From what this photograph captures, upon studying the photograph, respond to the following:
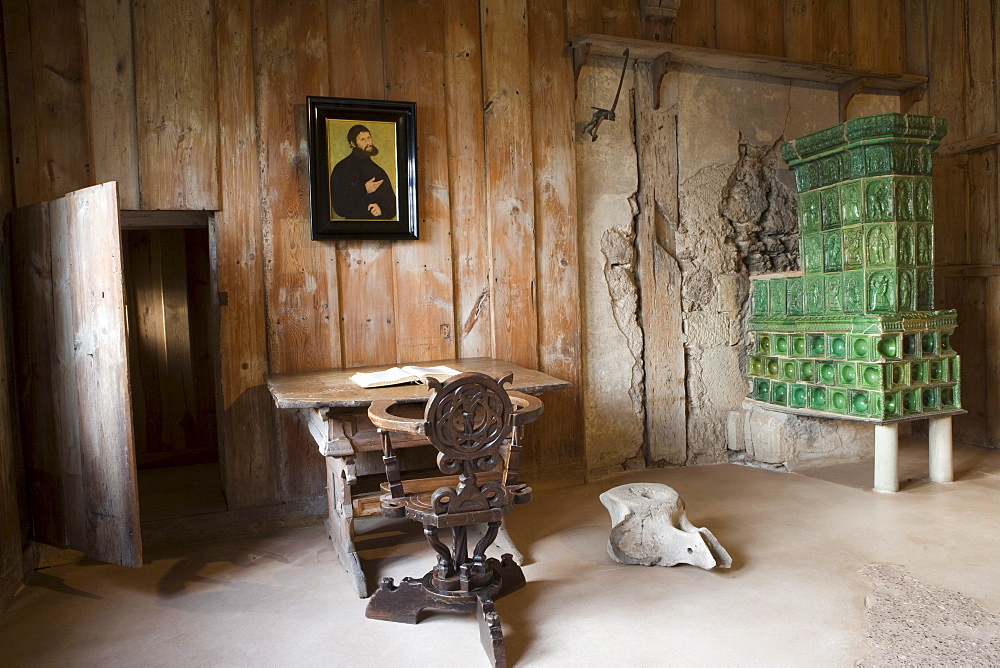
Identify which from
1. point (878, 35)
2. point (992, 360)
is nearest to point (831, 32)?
point (878, 35)

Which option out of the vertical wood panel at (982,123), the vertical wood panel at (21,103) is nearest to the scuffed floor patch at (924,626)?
the vertical wood panel at (982,123)

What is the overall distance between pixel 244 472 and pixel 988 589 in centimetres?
360

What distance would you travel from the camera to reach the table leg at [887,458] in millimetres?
4129

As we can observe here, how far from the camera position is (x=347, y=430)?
10.2ft

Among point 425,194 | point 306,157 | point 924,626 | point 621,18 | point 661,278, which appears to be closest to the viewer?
point 924,626

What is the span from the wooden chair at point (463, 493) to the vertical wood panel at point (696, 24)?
10.9 feet

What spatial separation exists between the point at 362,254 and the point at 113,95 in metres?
1.49

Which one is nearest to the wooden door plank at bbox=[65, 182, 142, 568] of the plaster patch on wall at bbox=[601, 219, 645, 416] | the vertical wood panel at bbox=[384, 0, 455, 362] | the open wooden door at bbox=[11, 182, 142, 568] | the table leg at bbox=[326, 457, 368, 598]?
the open wooden door at bbox=[11, 182, 142, 568]

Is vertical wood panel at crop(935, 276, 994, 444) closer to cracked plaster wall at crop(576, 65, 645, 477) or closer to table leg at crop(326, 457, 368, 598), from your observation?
cracked plaster wall at crop(576, 65, 645, 477)

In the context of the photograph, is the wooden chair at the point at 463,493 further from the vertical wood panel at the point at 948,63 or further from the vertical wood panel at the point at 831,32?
the vertical wood panel at the point at 948,63

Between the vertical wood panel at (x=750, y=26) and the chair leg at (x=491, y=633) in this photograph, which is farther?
the vertical wood panel at (x=750, y=26)

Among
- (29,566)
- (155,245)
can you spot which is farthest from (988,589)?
(155,245)

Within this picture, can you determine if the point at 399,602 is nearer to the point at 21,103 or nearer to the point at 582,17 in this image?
the point at 21,103

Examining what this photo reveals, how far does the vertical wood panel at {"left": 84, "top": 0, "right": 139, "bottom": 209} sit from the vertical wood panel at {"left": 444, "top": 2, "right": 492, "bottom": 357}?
1730 mm
